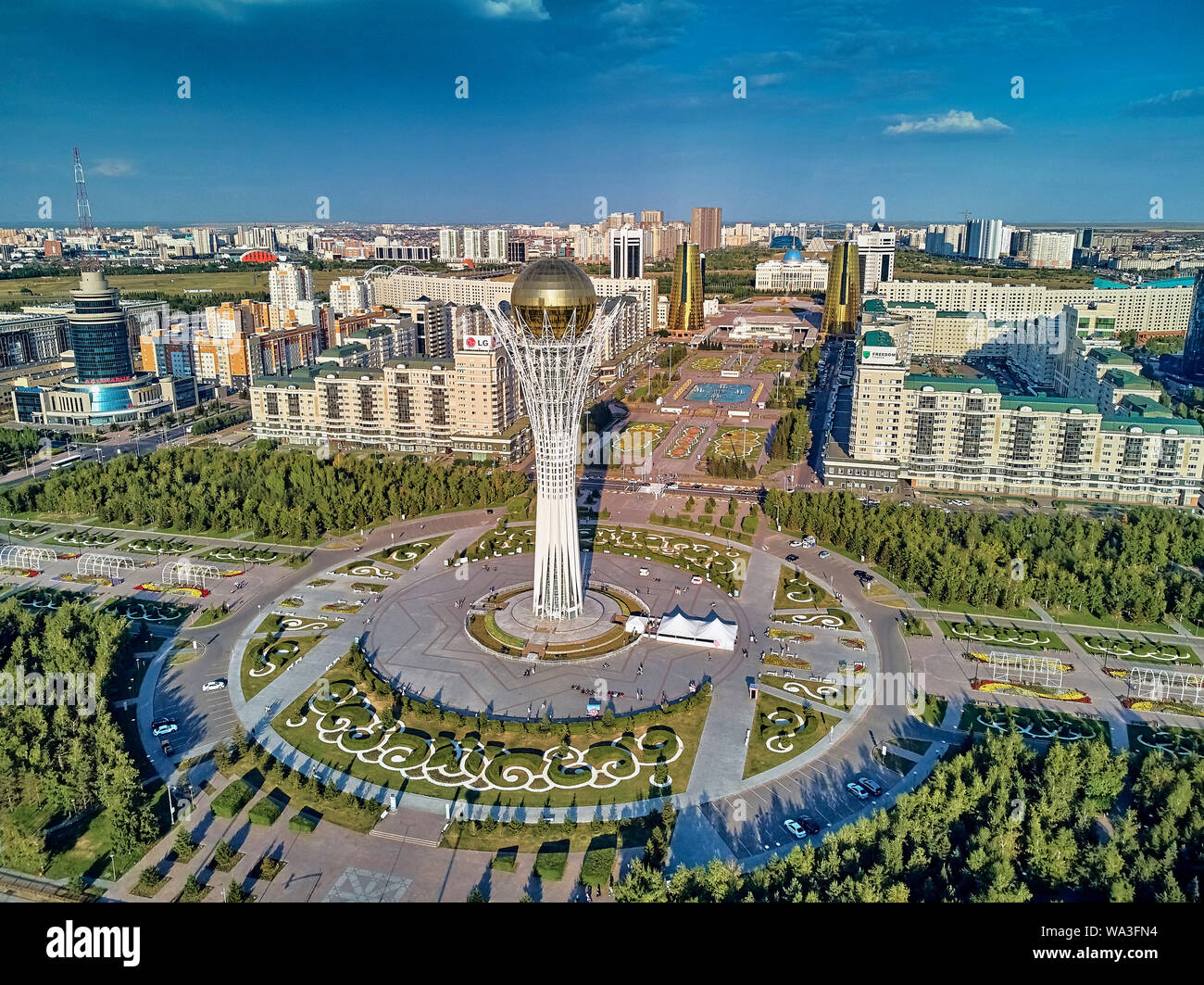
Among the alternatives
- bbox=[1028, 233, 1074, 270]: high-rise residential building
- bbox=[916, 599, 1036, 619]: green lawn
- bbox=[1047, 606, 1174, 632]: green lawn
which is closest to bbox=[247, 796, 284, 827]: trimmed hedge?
bbox=[916, 599, 1036, 619]: green lawn

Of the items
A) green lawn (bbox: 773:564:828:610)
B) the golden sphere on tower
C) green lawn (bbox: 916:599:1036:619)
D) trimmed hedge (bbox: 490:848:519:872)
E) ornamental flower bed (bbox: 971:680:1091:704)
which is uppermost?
the golden sphere on tower

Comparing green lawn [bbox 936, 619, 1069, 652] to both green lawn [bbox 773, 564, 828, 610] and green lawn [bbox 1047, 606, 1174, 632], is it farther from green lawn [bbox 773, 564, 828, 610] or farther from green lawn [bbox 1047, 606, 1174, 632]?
green lawn [bbox 773, 564, 828, 610]

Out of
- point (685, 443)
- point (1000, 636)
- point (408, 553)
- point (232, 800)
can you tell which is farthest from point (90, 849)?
point (685, 443)

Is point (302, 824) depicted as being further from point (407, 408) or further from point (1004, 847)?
point (407, 408)

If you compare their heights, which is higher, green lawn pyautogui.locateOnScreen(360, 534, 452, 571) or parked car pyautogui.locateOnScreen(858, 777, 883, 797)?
green lawn pyautogui.locateOnScreen(360, 534, 452, 571)

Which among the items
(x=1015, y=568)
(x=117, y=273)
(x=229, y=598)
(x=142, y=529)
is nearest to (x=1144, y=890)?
(x=1015, y=568)
